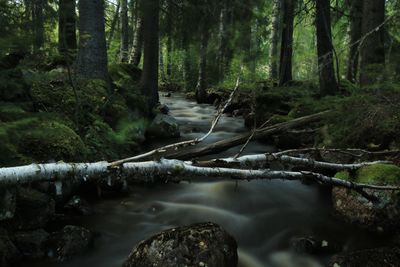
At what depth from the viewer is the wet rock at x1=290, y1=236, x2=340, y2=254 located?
5199 millimetres

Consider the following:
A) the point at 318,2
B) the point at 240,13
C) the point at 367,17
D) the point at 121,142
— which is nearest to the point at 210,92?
the point at 240,13

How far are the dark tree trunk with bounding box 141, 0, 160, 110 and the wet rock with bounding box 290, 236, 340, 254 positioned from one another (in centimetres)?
782

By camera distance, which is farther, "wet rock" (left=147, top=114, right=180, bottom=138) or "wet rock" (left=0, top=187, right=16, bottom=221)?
"wet rock" (left=147, top=114, right=180, bottom=138)

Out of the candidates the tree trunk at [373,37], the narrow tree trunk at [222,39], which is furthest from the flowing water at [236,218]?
the narrow tree trunk at [222,39]

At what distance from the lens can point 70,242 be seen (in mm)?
4891

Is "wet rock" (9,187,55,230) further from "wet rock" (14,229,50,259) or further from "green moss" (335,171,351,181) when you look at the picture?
"green moss" (335,171,351,181)

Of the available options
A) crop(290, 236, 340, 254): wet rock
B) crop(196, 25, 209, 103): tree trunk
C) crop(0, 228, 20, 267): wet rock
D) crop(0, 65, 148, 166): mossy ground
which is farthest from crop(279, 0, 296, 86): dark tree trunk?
crop(0, 228, 20, 267): wet rock

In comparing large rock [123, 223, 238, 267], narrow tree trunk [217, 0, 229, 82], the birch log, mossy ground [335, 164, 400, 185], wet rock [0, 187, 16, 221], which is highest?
narrow tree trunk [217, 0, 229, 82]

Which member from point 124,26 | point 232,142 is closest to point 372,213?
point 232,142

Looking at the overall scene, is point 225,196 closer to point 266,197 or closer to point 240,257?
point 266,197

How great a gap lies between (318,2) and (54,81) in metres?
7.25

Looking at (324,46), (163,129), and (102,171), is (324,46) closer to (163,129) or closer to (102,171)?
(163,129)

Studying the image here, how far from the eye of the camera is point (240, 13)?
1387 centimetres

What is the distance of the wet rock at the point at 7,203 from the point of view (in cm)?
445
